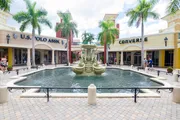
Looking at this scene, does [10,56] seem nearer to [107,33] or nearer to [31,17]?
[31,17]

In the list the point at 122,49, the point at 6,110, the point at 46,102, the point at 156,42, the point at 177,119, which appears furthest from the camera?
the point at 122,49

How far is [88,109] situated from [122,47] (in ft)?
91.6

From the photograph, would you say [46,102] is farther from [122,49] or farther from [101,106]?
[122,49]

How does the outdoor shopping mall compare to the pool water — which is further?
the outdoor shopping mall

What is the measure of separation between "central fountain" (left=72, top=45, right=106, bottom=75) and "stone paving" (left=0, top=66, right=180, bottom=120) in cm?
970

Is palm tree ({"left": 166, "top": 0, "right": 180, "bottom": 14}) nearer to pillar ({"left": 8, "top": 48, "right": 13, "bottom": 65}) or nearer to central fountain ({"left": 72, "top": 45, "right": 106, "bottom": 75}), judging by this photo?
central fountain ({"left": 72, "top": 45, "right": 106, "bottom": 75})

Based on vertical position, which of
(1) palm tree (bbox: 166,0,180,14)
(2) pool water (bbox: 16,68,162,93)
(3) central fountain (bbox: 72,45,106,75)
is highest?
Result: (1) palm tree (bbox: 166,0,180,14)

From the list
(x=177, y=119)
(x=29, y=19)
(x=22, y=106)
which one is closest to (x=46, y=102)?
(x=22, y=106)

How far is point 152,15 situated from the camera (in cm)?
2217

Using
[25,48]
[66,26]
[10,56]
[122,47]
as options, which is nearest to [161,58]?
[122,47]

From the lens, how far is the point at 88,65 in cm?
1803

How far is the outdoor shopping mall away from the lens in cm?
2306

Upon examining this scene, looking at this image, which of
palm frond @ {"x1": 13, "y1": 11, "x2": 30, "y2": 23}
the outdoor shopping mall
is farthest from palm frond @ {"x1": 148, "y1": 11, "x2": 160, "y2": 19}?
palm frond @ {"x1": 13, "y1": 11, "x2": 30, "y2": 23}

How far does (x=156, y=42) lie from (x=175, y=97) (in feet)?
70.0
